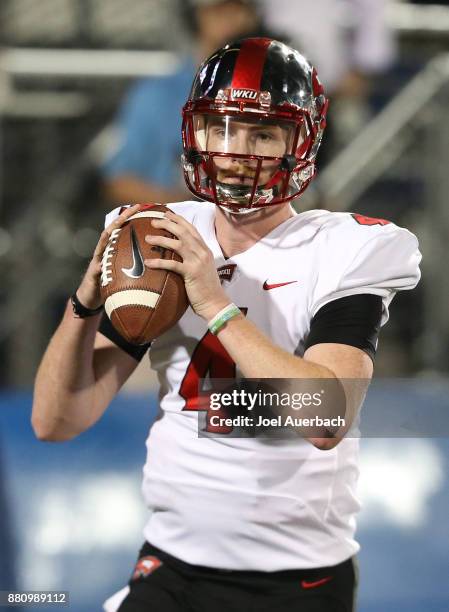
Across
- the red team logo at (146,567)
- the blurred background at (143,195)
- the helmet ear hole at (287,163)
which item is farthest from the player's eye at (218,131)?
the blurred background at (143,195)

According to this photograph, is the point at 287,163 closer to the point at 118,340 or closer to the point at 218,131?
the point at 218,131

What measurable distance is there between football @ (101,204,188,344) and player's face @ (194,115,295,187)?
16 cm

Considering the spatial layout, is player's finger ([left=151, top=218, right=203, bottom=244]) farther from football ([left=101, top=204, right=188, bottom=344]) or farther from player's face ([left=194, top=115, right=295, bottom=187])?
player's face ([left=194, top=115, right=295, bottom=187])

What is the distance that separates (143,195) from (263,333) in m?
1.62

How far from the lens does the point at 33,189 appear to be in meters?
4.11

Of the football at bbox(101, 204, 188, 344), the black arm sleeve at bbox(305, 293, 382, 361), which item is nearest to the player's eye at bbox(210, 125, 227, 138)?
the football at bbox(101, 204, 188, 344)

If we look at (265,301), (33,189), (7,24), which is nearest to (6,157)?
(33,189)

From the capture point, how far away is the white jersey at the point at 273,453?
1564 mm

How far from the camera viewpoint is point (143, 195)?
3.05 m

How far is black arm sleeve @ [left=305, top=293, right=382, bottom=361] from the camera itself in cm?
147

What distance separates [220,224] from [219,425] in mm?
358

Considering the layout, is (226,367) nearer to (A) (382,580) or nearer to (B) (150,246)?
(B) (150,246)

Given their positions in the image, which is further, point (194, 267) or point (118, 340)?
point (118, 340)

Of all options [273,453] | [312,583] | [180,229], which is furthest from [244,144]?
[312,583]
